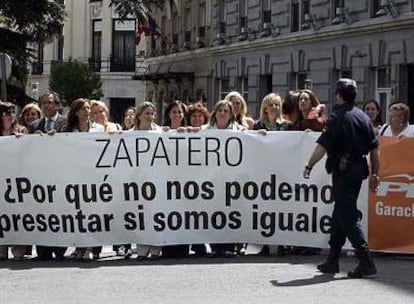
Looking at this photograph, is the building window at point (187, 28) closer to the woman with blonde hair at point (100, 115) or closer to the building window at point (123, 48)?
the building window at point (123, 48)

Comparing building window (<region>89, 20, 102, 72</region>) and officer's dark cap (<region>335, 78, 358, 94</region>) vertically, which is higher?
building window (<region>89, 20, 102, 72</region>)

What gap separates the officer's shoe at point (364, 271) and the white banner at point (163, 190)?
1.64 m

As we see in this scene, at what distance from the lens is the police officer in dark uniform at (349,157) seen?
11.3m

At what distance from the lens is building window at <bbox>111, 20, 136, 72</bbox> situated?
70750 mm

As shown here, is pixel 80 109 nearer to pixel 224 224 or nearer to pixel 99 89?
pixel 224 224

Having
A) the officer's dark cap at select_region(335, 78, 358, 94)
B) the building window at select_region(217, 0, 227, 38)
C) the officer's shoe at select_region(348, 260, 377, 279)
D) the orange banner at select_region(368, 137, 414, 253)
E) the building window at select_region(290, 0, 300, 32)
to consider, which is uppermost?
the building window at select_region(217, 0, 227, 38)

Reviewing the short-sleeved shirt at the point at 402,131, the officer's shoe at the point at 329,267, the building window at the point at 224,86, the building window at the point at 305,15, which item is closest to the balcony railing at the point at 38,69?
the building window at the point at 224,86

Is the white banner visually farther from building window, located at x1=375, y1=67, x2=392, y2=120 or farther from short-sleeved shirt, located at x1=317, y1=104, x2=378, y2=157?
building window, located at x1=375, y1=67, x2=392, y2=120

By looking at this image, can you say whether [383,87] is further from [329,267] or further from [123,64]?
[123,64]

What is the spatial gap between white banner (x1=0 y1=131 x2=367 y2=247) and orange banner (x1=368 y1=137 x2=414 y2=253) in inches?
7.4

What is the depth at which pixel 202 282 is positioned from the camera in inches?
443

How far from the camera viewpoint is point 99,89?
67.1m

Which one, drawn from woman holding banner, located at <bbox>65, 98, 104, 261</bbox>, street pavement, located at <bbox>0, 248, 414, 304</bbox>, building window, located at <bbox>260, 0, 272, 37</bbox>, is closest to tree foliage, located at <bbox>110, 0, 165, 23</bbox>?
building window, located at <bbox>260, 0, 272, 37</bbox>

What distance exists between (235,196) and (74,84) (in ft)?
168
